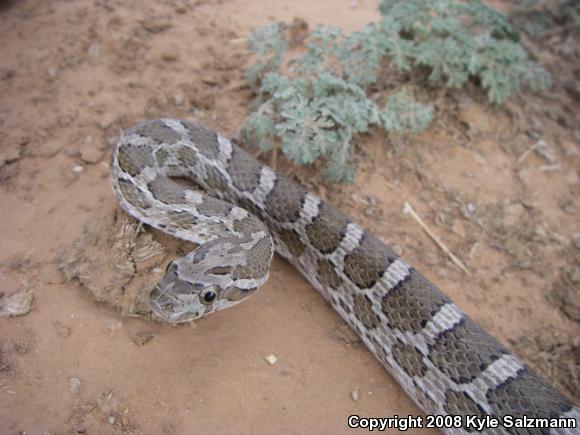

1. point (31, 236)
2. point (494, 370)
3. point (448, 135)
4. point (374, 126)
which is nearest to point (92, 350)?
point (31, 236)

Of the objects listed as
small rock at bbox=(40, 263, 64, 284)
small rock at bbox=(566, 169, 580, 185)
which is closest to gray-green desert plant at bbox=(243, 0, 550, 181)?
small rock at bbox=(566, 169, 580, 185)

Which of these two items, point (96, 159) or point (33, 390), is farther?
point (96, 159)

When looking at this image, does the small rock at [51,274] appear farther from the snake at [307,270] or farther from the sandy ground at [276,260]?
the snake at [307,270]

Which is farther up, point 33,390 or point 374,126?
point 374,126

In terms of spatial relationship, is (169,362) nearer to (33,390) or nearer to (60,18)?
(33,390)

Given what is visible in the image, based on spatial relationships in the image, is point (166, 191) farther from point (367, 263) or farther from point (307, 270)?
point (367, 263)

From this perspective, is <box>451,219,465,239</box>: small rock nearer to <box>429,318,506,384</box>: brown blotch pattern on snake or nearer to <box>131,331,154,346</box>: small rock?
<box>429,318,506,384</box>: brown blotch pattern on snake
